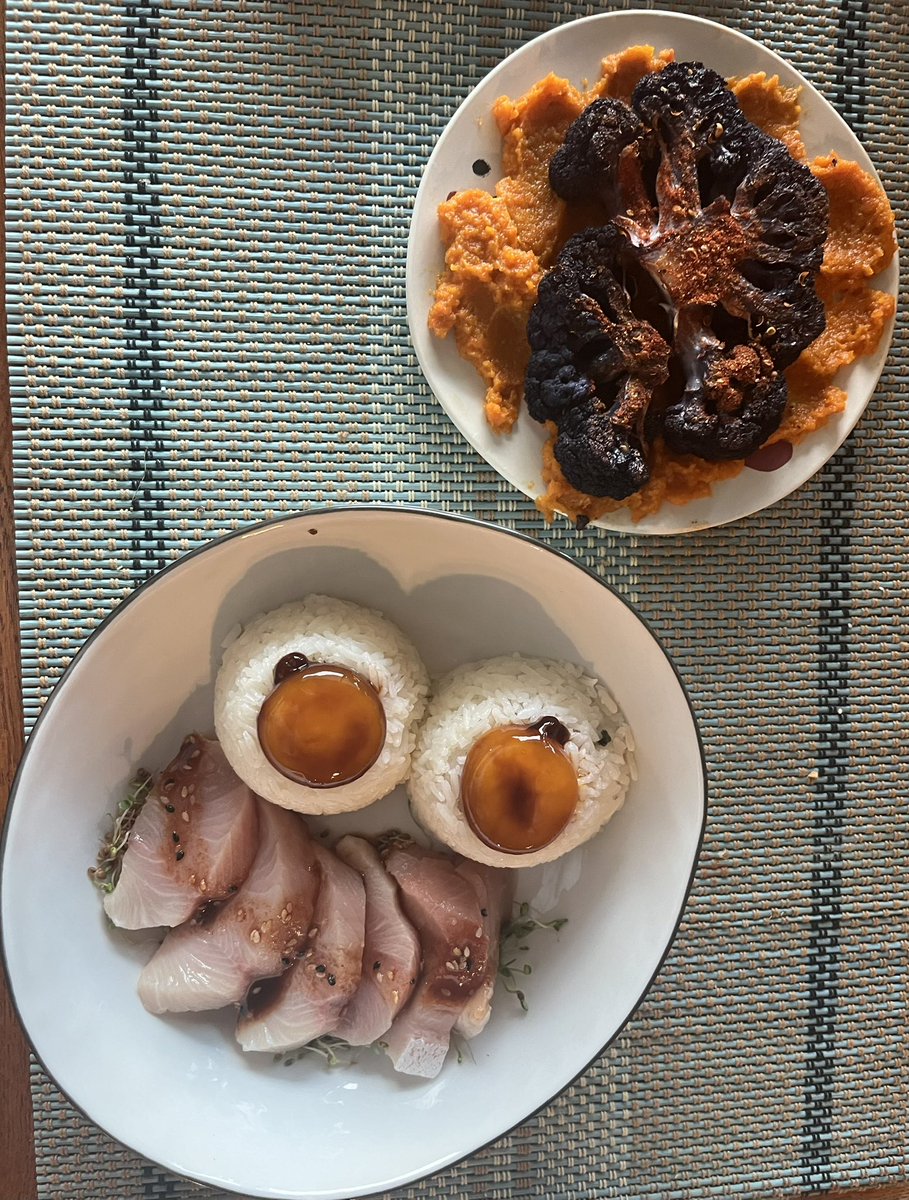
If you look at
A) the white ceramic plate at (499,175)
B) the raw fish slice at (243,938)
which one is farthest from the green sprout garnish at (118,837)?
the white ceramic plate at (499,175)

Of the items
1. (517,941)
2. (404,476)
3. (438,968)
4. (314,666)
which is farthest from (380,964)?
(404,476)

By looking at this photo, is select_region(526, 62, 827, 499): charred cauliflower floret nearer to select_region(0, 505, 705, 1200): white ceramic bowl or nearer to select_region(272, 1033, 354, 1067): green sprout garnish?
select_region(0, 505, 705, 1200): white ceramic bowl

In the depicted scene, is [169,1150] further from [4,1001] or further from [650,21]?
[650,21]

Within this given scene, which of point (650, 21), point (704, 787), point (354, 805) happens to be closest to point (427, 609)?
point (354, 805)

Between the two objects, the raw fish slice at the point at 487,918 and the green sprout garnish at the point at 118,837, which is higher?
the green sprout garnish at the point at 118,837

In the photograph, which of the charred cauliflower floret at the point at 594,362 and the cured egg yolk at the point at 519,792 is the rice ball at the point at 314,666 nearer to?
the cured egg yolk at the point at 519,792

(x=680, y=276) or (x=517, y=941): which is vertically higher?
(x=680, y=276)

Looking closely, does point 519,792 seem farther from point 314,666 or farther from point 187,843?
point 187,843
